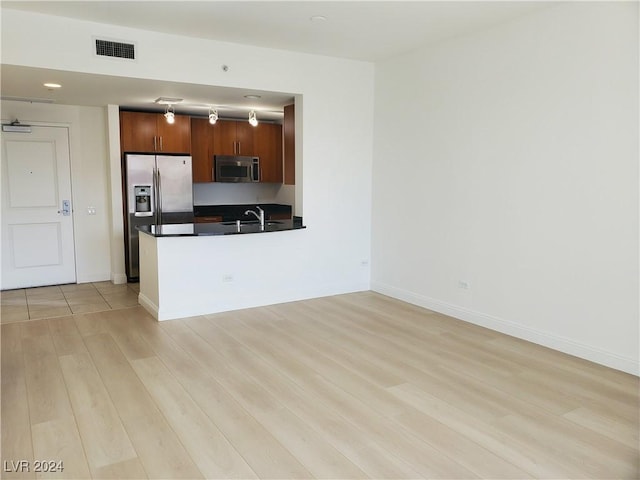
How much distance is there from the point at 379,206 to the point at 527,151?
2125mm

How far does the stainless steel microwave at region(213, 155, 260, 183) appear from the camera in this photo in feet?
24.4

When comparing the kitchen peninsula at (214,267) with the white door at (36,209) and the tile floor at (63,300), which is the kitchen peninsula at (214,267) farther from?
the white door at (36,209)

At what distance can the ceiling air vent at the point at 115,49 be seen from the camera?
4324 mm

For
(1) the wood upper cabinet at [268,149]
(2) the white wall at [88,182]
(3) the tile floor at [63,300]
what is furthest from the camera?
(1) the wood upper cabinet at [268,149]

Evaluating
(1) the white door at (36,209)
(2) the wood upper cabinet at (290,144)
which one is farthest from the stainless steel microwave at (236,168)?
(1) the white door at (36,209)

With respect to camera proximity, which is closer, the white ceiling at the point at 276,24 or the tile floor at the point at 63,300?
the white ceiling at the point at 276,24

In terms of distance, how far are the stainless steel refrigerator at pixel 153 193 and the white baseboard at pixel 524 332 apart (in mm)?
3173

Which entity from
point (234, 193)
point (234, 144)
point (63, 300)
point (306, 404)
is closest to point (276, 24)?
point (306, 404)

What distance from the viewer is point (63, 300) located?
223 inches

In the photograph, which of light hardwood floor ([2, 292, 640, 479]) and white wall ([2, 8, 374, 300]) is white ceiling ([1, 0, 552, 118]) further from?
light hardwood floor ([2, 292, 640, 479])

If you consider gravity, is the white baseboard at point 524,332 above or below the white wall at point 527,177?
below

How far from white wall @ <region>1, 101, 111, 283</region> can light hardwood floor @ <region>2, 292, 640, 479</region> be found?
209cm

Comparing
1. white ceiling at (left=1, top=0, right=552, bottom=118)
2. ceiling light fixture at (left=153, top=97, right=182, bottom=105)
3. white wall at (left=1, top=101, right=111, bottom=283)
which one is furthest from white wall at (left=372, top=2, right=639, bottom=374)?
white wall at (left=1, top=101, right=111, bottom=283)

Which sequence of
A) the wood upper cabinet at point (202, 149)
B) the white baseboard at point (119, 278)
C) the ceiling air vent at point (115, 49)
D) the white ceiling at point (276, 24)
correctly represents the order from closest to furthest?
1. the white ceiling at point (276, 24)
2. the ceiling air vent at point (115, 49)
3. the white baseboard at point (119, 278)
4. the wood upper cabinet at point (202, 149)
